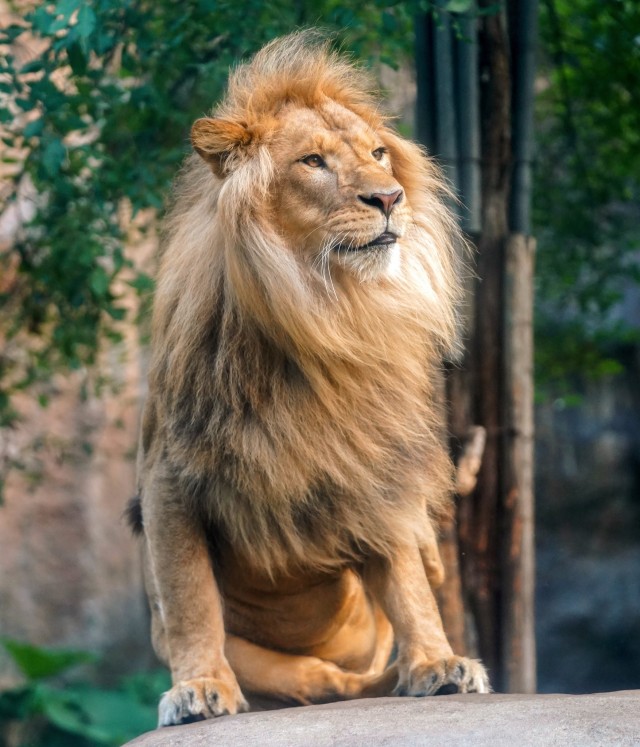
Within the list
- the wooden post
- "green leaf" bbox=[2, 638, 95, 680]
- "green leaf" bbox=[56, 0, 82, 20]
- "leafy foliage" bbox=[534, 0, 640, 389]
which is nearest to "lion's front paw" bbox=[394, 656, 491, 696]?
the wooden post

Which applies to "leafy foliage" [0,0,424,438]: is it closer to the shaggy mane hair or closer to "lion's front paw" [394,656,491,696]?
the shaggy mane hair

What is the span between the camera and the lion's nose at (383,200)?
318 cm

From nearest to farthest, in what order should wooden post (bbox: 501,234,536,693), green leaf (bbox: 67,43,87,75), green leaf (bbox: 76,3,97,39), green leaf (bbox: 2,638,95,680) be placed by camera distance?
green leaf (bbox: 76,3,97,39)
green leaf (bbox: 67,43,87,75)
wooden post (bbox: 501,234,536,693)
green leaf (bbox: 2,638,95,680)

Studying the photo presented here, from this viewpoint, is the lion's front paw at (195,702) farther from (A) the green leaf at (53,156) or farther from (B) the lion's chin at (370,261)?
(A) the green leaf at (53,156)

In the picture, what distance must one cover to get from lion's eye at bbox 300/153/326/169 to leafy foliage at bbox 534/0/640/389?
2.64m

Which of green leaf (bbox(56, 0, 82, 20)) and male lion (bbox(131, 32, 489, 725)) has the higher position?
green leaf (bbox(56, 0, 82, 20))

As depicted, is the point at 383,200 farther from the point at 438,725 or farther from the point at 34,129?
the point at 34,129

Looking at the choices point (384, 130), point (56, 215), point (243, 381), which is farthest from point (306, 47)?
point (56, 215)

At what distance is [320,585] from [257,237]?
4.10ft

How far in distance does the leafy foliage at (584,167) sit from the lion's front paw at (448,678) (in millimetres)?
3273

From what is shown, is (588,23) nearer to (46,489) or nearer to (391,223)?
(391,223)

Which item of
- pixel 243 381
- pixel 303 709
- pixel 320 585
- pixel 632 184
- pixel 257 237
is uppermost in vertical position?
pixel 632 184

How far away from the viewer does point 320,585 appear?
3.83 metres

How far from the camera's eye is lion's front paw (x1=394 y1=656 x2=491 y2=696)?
10.9ft
